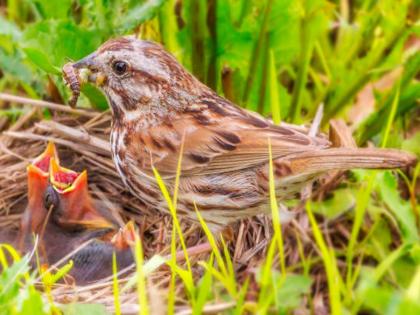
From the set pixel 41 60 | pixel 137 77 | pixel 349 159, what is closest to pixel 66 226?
pixel 41 60

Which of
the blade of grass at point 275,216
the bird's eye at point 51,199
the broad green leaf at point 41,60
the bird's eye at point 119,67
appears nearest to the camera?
the blade of grass at point 275,216

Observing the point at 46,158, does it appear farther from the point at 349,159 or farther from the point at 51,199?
the point at 349,159

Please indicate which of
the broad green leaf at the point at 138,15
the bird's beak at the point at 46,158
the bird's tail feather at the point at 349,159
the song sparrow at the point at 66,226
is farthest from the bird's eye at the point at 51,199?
the bird's tail feather at the point at 349,159

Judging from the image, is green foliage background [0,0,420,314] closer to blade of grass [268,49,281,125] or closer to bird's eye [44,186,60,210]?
blade of grass [268,49,281,125]

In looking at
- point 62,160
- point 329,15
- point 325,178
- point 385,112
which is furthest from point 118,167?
point 329,15

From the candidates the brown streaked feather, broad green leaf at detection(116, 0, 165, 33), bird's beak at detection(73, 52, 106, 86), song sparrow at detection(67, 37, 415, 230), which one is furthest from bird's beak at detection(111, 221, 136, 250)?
broad green leaf at detection(116, 0, 165, 33)

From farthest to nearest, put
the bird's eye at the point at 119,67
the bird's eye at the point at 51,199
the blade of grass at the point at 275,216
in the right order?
the bird's eye at the point at 51,199 → the bird's eye at the point at 119,67 → the blade of grass at the point at 275,216

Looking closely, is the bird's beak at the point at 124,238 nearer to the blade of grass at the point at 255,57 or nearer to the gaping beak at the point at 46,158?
the gaping beak at the point at 46,158
